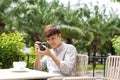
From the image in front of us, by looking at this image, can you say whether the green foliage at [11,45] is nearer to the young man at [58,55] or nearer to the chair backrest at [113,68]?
the young man at [58,55]

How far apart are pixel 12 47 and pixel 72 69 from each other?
225 centimetres

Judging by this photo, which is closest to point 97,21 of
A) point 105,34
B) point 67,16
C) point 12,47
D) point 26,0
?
point 105,34

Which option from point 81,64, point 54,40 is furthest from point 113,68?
point 54,40

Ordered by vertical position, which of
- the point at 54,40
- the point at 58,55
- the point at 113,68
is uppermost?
the point at 54,40

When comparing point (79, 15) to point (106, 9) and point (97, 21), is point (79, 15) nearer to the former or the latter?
point (97, 21)

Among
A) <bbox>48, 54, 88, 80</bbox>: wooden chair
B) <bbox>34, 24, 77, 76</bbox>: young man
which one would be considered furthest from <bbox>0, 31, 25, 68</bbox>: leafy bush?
<bbox>48, 54, 88, 80</bbox>: wooden chair

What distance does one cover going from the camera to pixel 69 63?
2.68 m

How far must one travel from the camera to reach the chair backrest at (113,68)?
2770mm

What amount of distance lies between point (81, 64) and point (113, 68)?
316 mm

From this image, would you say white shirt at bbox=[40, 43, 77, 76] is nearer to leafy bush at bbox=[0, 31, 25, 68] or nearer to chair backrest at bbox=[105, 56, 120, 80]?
chair backrest at bbox=[105, 56, 120, 80]

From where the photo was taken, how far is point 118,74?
2.77 metres

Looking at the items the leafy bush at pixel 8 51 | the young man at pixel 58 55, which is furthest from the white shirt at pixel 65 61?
the leafy bush at pixel 8 51

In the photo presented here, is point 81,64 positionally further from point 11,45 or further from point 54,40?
point 11,45

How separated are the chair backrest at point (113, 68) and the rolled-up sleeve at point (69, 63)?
1.20 ft
